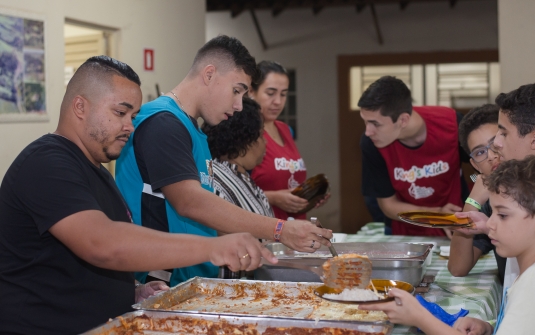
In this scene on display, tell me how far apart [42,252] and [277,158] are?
2.02 meters

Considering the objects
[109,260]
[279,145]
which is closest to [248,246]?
[109,260]

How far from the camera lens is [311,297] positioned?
1895 mm

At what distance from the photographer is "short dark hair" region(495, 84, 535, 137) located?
191 centimetres

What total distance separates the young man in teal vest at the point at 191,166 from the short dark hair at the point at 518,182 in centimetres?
55

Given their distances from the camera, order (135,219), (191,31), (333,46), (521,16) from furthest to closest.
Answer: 1. (333,46)
2. (191,31)
3. (521,16)
4. (135,219)

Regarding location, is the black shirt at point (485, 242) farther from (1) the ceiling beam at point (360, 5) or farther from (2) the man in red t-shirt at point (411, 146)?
(1) the ceiling beam at point (360, 5)

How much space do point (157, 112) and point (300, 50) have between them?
7306 mm

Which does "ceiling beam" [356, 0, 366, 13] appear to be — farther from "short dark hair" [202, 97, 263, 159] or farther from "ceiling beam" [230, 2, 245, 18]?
"short dark hair" [202, 97, 263, 159]

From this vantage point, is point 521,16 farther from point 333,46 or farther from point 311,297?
point 333,46

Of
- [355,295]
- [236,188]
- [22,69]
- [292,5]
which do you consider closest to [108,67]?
[355,295]

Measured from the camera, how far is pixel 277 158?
343 cm

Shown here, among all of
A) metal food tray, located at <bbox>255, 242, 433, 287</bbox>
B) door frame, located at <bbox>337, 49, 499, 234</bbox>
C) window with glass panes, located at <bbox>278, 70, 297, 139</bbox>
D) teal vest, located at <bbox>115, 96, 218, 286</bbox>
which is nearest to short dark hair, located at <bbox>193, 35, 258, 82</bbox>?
teal vest, located at <bbox>115, 96, 218, 286</bbox>

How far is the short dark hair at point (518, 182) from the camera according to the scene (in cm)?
156

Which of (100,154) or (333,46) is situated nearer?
(100,154)
